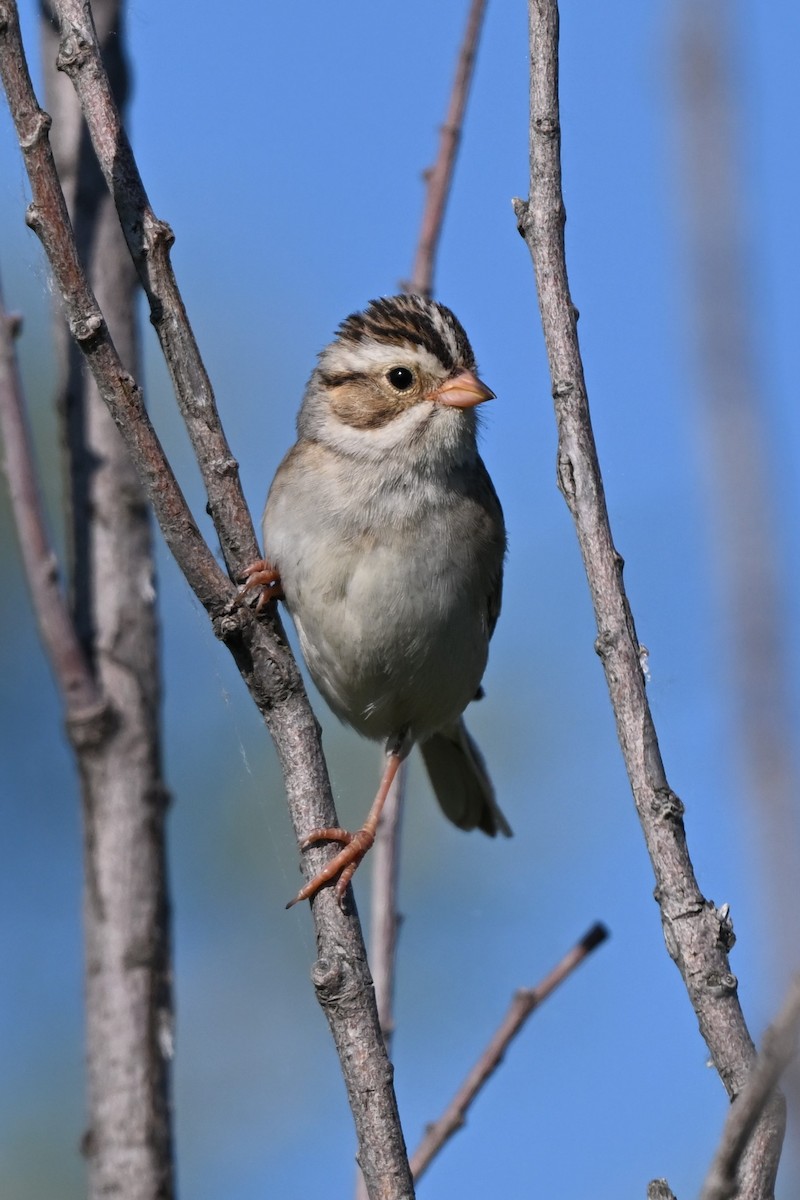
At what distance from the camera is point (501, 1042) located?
3.59m

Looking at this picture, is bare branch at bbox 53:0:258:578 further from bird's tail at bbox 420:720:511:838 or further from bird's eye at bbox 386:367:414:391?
bird's tail at bbox 420:720:511:838

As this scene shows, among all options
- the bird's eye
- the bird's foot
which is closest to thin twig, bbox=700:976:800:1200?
the bird's foot

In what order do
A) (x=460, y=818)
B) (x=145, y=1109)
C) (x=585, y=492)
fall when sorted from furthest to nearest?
(x=460, y=818)
(x=145, y=1109)
(x=585, y=492)

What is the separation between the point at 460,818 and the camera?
248 inches

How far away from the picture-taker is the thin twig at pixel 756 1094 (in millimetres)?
1336

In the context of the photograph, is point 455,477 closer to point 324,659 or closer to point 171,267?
point 324,659

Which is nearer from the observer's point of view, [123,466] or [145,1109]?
[145,1109]

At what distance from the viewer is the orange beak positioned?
4.79 meters

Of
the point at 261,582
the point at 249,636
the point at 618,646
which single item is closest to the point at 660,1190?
the point at 618,646

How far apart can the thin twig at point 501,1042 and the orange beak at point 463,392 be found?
1845 millimetres

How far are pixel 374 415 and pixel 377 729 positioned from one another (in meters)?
1.17

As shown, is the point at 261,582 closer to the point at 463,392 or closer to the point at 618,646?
the point at 463,392

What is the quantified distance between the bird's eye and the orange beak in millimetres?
106

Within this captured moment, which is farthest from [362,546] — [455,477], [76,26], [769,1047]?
[769,1047]
